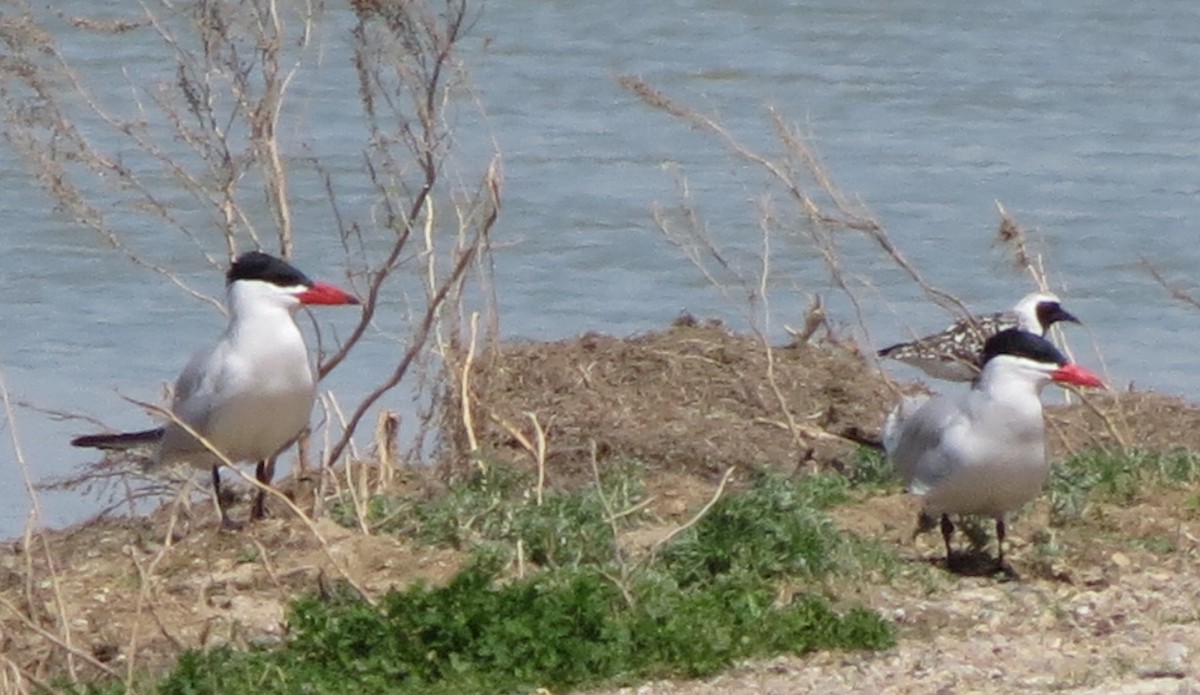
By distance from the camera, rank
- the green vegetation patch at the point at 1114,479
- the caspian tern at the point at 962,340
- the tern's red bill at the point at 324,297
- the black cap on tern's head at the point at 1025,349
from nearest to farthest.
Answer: the black cap on tern's head at the point at 1025,349
the green vegetation patch at the point at 1114,479
the tern's red bill at the point at 324,297
the caspian tern at the point at 962,340

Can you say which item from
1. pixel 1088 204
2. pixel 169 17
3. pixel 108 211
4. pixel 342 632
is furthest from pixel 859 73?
pixel 342 632

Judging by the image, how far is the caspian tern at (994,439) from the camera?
26.8ft

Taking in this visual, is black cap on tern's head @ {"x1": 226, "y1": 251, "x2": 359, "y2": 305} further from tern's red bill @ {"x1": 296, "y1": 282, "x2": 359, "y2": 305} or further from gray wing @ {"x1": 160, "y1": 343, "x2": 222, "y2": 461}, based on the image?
gray wing @ {"x1": 160, "y1": 343, "x2": 222, "y2": 461}

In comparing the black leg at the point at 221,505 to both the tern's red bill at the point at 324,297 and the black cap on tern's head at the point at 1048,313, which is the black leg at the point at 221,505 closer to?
the tern's red bill at the point at 324,297

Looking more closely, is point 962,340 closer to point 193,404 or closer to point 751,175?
point 193,404

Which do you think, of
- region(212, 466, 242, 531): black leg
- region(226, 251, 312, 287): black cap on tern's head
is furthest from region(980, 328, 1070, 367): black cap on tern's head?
region(212, 466, 242, 531): black leg

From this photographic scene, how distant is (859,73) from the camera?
2189 cm

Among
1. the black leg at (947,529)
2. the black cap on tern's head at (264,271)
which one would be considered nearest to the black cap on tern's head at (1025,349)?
the black leg at (947,529)

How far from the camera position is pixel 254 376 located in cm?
902

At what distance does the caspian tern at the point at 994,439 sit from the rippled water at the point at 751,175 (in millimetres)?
2484

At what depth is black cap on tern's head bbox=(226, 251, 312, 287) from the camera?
9.19 metres

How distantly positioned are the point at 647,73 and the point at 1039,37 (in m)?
4.14

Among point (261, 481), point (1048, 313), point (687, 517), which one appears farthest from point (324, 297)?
point (1048, 313)

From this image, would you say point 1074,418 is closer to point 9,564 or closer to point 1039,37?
point 9,564
